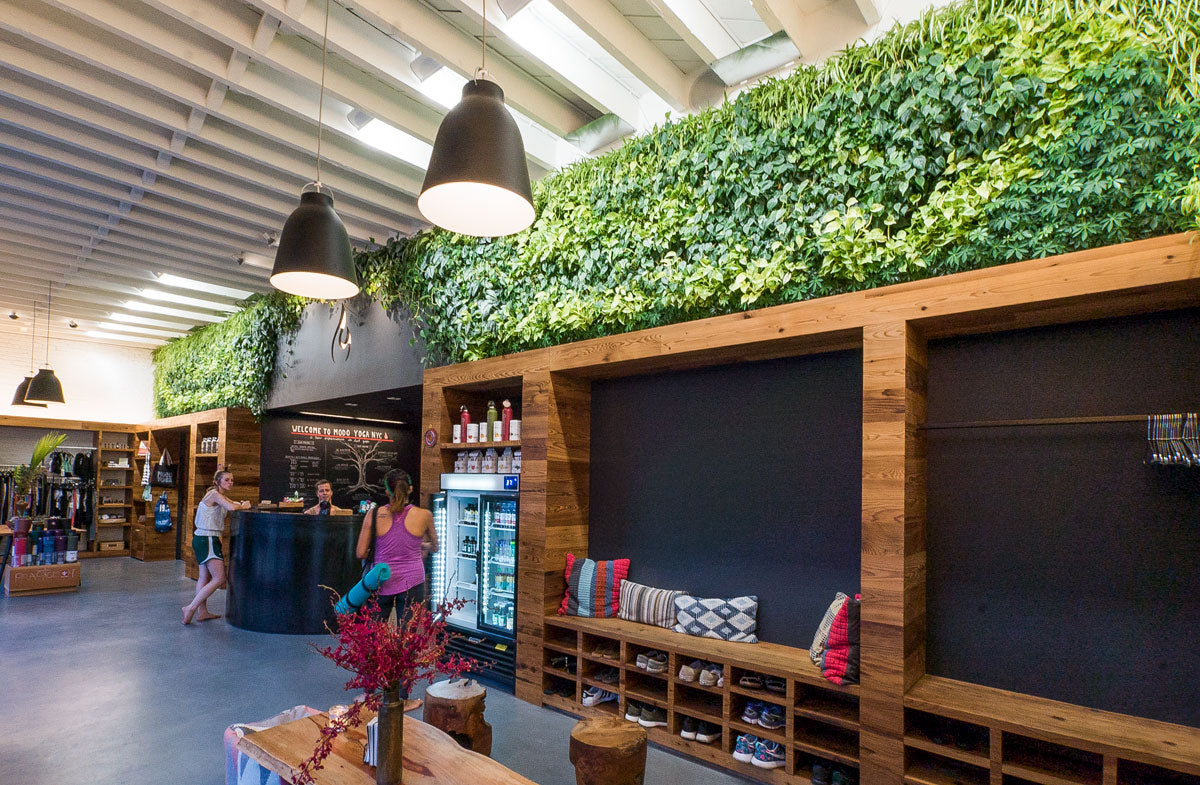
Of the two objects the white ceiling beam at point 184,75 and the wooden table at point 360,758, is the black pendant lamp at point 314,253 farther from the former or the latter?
the wooden table at point 360,758

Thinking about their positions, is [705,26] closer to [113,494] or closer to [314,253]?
[314,253]

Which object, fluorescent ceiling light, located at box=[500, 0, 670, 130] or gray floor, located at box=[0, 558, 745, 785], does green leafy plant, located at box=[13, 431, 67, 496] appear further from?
fluorescent ceiling light, located at box=[500, 0, 670, 130]

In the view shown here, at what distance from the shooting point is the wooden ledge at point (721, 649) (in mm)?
3447

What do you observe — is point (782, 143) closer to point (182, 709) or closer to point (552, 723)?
point (552, 723)

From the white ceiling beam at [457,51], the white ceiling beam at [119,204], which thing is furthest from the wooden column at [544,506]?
the white ceiling beam at [119,204]

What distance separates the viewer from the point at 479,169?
226 centimetres

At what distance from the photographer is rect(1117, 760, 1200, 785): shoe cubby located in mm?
2695

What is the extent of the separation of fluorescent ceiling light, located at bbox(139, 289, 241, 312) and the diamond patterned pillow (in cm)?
799

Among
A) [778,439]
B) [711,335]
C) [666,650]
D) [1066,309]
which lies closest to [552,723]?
[666,650]

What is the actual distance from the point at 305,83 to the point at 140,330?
9.02 m

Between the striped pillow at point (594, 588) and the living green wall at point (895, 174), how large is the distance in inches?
65.3

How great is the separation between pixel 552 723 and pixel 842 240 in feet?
11.3

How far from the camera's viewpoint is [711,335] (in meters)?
3.98

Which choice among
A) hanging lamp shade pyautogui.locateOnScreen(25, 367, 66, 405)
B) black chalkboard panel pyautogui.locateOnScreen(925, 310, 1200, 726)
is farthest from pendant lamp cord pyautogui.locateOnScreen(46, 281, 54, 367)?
black chalkboard panel pyautogui.locateOnScreen(925, 310, 1200, 726)
